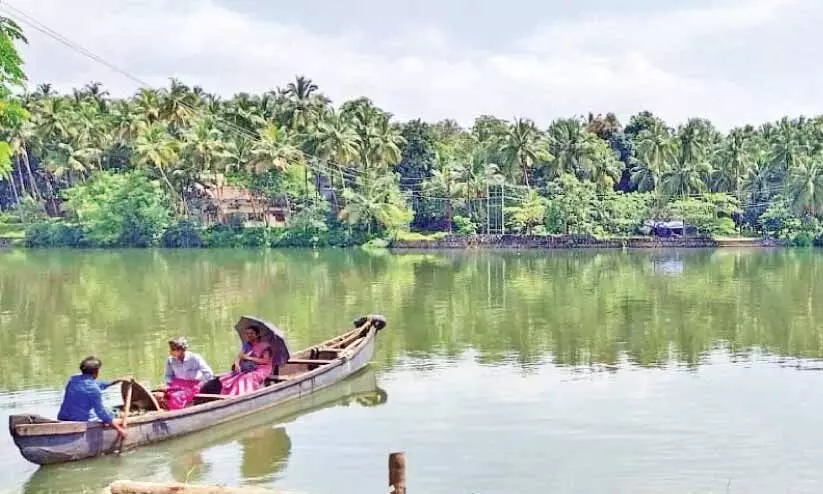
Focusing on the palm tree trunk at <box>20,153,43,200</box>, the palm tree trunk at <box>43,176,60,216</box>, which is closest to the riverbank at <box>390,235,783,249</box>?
the palm tree trunk at <box>20,153,43,200</box>

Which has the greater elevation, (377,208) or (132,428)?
(377,208)

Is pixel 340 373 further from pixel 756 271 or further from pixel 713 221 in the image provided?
pixel 713 221

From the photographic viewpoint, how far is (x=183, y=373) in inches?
519

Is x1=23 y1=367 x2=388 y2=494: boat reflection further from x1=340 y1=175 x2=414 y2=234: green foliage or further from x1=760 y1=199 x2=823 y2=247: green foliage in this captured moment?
x1=760 y1=199 x2=823 y2=247: green foliage

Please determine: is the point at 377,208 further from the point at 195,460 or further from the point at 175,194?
the point at 195,460

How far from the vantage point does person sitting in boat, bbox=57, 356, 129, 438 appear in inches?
438

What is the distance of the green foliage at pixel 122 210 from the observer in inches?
2440

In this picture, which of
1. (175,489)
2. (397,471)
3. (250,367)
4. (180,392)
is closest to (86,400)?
(180,392)

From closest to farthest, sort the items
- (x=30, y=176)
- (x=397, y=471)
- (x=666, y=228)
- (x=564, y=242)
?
(x=397, y=471), (x=564, y=242), (x=666, y=228), (x=30, y=176)

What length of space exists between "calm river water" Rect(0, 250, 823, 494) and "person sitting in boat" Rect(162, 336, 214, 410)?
Result: 2.32 ft

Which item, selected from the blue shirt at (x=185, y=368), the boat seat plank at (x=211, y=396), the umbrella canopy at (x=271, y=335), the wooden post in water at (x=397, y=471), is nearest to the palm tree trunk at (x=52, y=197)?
the umbrella canopy at (x=271, y=335)

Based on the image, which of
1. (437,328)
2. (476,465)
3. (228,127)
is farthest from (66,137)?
(476,465)

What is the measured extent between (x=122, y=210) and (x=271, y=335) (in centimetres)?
5054

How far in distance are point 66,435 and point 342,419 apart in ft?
14.6
